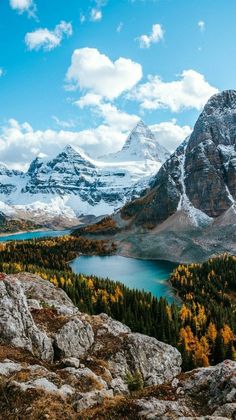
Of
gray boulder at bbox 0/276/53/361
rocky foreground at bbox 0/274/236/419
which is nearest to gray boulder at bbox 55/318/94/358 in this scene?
rocky foreground at bbox 0/274/236/419

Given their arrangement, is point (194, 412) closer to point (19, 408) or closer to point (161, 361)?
point (19, 408)

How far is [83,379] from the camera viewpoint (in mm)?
26391

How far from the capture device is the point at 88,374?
2705 centimetres

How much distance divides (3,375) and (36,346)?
11.1 meters

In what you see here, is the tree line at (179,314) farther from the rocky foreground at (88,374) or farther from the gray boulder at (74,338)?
the gray boulder at (74,338)

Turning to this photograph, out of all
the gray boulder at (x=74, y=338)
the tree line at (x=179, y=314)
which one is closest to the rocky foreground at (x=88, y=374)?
the gray boulder at (x=74, y=338)

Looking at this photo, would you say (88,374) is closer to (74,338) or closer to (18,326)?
(18,326)

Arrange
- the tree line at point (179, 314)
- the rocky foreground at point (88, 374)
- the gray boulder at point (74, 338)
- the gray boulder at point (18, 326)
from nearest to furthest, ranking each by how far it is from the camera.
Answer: the rocky foreground at point (88, 374) < the gray boulder at point (18, 326) < the gray boulder at point (74, 338) < the tree line at point (179, 314)

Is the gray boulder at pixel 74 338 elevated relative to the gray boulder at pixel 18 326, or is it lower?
lower

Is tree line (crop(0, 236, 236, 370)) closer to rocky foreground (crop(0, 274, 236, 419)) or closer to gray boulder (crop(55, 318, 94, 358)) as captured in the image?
rocky foreground (crop(0, 274, 236, 419))

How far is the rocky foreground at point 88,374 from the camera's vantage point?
1914cm

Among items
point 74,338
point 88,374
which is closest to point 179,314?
point 74,338

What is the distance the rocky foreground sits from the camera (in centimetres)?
1914

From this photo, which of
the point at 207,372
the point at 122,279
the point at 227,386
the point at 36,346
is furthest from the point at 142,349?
the point at 122,279
